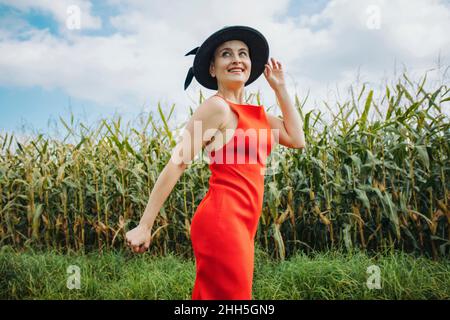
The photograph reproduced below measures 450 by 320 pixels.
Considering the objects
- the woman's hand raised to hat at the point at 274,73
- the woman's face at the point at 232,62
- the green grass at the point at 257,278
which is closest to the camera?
the woman's face at the point at 232,62

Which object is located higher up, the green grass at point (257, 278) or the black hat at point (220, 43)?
the black hat at point (220, 43)

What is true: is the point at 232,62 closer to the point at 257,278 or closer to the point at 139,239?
the point at 139,239

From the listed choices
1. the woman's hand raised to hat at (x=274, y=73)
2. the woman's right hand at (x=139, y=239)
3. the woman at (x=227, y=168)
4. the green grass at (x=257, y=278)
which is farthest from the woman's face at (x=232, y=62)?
the green grass at (x=257, y=278)

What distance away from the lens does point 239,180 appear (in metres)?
1.58

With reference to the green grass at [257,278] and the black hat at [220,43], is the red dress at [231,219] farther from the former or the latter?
the green grass at [257,278]

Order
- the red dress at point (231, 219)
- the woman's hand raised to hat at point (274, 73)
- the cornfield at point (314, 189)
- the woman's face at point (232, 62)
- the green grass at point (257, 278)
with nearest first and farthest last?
1. the red dress at point (231, 219)
2. the woman's face at point (232, 62)
3. the woman's hand raised to hat at point (274, 73)
4. the green grass at point (257, 278)
5. the cornfield at point (314, 189)

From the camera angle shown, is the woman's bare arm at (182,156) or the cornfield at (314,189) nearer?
the woman's bare arm at (182,156)

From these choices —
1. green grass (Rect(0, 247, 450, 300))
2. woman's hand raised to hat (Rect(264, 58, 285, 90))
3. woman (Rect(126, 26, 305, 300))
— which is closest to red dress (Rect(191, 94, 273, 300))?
woman (Rect(126, 26, 305, 300))

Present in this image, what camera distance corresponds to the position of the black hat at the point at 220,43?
180 centimetres

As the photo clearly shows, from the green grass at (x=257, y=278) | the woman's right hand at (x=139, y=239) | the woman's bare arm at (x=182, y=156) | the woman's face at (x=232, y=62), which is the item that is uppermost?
the woman's face at (x=232, y=62)

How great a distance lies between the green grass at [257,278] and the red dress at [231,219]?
4.85 ft

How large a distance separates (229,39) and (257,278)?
2016mm

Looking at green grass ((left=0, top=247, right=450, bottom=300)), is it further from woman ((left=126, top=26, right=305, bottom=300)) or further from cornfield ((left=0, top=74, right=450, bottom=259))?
woman ((left=126, top=26, right=305, bottom=300))
